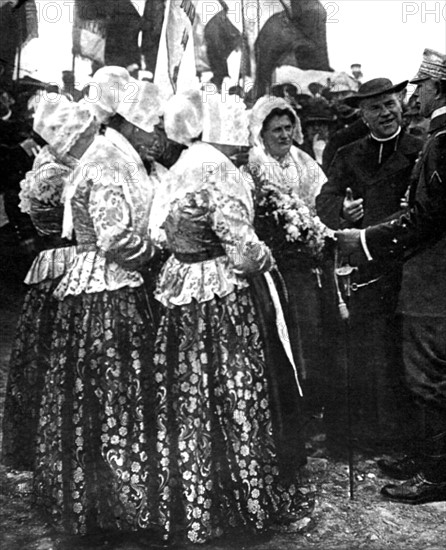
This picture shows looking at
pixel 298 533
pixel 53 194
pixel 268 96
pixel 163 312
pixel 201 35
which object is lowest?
pixel 298 533

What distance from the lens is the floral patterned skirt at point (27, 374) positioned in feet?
8.39

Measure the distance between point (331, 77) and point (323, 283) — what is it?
2.69 feet

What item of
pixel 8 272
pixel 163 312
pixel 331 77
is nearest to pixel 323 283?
pixel 163 312

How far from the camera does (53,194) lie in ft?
8.40

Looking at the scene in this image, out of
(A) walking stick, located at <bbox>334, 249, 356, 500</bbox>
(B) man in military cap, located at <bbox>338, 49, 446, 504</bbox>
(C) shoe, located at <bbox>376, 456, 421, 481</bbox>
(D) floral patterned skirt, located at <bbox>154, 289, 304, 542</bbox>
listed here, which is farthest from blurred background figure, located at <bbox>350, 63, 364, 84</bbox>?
(C) shoe, located at <bbox>376, 456, 421, 481</bbox>

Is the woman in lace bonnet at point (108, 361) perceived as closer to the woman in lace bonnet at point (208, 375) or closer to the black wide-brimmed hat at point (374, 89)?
the woman in lace bonnet at point (208, 375)

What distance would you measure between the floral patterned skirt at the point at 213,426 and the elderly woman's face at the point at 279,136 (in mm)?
593

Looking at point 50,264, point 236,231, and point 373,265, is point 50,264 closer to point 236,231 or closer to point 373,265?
point 236,231

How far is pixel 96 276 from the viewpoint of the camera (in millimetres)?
2455

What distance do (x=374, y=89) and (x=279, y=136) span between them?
412 mm

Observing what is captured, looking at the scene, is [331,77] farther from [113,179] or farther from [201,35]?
[113,179]

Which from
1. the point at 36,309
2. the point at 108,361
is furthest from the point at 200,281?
the point at 36,309

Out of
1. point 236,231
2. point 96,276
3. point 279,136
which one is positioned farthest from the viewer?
point 279,136

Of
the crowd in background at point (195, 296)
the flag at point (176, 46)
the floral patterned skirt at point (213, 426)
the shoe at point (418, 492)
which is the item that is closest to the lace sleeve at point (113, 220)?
the crowd in background at point (195, 296)
